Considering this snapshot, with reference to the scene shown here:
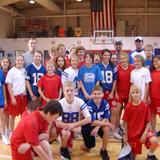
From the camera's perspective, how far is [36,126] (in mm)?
2902

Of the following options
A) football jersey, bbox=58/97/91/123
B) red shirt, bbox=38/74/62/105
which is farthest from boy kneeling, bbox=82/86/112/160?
red shirt, bbox=38/74/62/105

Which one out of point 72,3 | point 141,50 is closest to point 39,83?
point 141,50

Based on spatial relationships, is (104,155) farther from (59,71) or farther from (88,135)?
(59,71)

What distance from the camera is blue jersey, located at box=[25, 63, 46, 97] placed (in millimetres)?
4848

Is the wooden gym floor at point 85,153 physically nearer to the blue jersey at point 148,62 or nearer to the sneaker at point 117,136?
the sneaker at point 117,136

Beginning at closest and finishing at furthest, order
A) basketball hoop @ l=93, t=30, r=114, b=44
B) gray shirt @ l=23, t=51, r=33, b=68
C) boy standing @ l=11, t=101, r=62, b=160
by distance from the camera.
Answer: boy standing @ l=11, t=101, r=62, b=160 → gray shirt @ l=23, t=51, r=33, b=68 → basketball hoop @ l=93, t=30, r=114, b=44

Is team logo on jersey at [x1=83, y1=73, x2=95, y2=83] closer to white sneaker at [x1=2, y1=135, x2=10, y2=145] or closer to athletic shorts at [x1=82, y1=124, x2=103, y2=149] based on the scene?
athletic shorts at [x1=82, y1=124, x2=103, y2=149]

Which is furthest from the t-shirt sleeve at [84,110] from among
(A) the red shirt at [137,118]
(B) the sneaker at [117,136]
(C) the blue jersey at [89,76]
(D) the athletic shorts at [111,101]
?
(B) the sneaker at [117,136]

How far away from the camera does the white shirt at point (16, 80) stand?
4785 mm

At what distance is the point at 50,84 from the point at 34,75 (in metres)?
0.32

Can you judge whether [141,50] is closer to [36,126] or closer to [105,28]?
[36,126]

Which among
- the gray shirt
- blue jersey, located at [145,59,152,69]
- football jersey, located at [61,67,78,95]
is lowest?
football jersey, located at [61,67,78,95]

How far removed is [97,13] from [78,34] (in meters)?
1.25

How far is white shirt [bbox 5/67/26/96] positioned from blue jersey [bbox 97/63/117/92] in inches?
46.5
